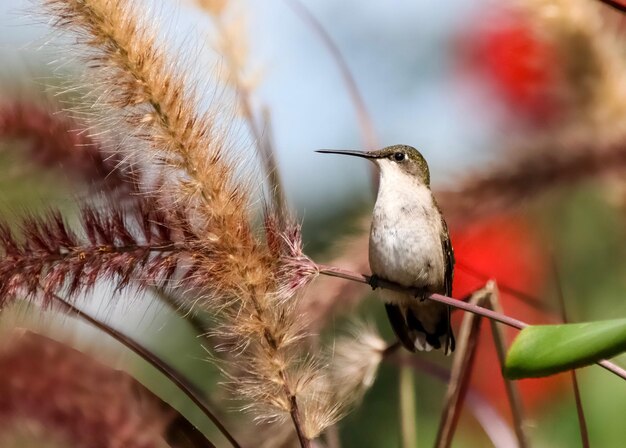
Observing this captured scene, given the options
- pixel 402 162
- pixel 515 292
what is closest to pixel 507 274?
pixel 515 292

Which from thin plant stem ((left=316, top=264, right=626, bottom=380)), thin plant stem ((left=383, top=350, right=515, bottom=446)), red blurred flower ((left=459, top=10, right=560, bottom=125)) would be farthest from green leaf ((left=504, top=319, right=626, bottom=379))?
red blurred flower ((left=459, top=10, right=560, bottom=125))

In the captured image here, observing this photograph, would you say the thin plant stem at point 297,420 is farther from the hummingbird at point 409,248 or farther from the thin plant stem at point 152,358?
the hummingbird at point 409,248

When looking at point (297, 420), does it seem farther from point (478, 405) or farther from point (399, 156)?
point (399, 156)

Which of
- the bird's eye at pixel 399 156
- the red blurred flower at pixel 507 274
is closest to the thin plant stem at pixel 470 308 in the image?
the red blurred flower at pixel 507 274

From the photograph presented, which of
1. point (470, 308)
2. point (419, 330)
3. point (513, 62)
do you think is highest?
point (513, 62)

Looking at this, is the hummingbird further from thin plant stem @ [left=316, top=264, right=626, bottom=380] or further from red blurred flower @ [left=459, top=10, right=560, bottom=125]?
thin plant stem @ [left=316, top=264, right=626, bottom=380]

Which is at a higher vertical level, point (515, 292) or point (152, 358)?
point (515, 292)
